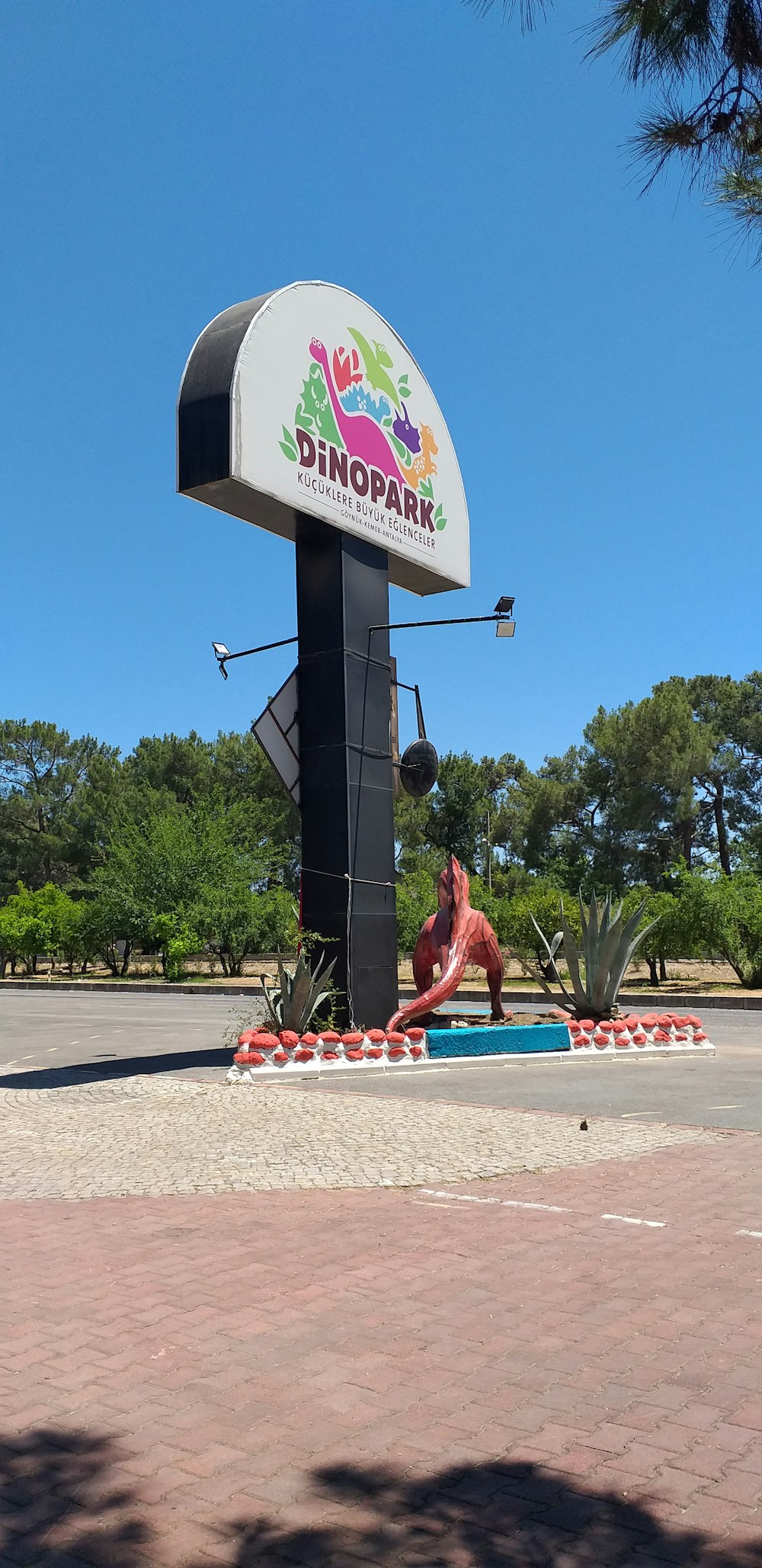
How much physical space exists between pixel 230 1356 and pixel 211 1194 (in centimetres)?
259

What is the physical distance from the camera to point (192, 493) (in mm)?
12398

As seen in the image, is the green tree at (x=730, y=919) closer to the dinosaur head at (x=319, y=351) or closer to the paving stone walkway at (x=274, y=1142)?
the dinosaur head at (x=319, y=351)

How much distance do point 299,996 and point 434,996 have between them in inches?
71.7

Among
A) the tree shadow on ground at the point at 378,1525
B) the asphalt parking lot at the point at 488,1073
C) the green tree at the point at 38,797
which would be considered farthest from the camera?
the green tree at the point at 38,797

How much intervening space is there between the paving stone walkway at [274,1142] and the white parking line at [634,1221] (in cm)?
113

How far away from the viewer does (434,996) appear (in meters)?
13.6

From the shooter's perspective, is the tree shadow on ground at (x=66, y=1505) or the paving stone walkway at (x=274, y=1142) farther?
the paving stone walkway at (x=274, y=1142)

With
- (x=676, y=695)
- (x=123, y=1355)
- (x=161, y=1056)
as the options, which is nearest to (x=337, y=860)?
(x=161, y=1056)

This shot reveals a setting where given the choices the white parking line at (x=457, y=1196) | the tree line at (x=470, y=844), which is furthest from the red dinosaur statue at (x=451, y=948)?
the tree line at (x=470, y=844)

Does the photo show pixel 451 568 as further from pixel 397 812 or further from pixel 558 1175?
pixel 397 812

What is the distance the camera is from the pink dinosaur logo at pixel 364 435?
44.2 ft

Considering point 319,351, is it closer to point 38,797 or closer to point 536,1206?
point 536,1206

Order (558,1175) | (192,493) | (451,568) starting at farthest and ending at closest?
(451,568), (192,493), (558,1175)

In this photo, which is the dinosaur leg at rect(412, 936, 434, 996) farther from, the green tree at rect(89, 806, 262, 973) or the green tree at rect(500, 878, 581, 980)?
the green tree at rect(89, 806, 262, 973)
